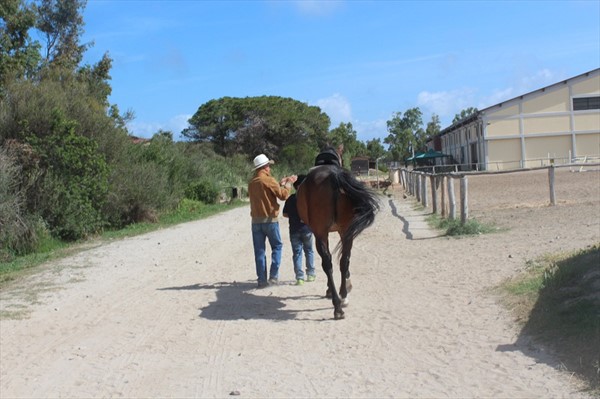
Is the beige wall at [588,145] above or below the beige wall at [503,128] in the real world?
below

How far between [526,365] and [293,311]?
10.8ft

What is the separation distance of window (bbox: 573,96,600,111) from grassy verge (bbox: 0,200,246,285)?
118 feet

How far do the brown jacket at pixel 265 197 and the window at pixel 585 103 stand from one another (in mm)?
50712

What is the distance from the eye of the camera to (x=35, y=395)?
5637 millimetres

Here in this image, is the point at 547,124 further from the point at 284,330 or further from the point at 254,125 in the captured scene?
the point at 284,330

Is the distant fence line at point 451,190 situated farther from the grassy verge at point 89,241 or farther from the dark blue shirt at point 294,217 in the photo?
the grassy verge at point 89,241

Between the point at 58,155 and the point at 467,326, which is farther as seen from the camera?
the point at 58,155

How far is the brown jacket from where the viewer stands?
9445mm

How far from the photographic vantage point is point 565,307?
652 centimetres

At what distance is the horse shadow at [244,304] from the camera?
26.2 feet

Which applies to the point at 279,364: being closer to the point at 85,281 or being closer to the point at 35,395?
the point at 35,395

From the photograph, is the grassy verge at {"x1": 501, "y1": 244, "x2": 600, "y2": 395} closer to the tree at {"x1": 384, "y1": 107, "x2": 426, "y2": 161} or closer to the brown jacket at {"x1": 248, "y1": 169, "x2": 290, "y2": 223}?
the brown jacket at {"x1": 248, "y1": 169, "x2": 290, "y2": 223}

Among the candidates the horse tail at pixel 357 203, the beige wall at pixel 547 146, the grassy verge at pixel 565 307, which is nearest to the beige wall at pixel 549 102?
the beige wall at pixel 547 146

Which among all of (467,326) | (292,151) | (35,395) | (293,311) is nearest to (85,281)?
(293,311)
